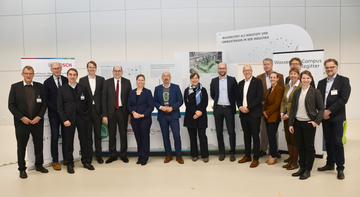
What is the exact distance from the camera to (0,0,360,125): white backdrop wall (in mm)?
7879

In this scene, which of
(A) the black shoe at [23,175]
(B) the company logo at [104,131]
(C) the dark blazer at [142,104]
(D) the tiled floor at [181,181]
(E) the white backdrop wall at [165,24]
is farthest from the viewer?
(E) the white backdrop wall at [165,24]

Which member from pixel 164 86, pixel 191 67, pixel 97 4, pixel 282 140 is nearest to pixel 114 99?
pixel 164 86

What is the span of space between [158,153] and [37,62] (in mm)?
2699

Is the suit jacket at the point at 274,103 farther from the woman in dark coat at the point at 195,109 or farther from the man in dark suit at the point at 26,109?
the man in dark suit at the point at 26,109

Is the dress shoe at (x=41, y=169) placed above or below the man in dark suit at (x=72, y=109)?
below

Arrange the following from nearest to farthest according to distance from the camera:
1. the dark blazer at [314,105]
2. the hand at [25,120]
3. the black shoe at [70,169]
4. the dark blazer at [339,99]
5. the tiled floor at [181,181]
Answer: the tiled floor at [181,181] → the dark blazer at [314,105] → the dark blazer at [339,99] → the hand at [25,120] → the black shoe at [70,169]

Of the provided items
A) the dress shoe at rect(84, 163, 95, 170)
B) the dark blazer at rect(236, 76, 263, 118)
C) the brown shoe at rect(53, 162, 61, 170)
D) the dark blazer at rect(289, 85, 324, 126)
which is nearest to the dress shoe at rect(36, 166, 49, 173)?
the brown shoe at rect(53, 162, 61, 170)

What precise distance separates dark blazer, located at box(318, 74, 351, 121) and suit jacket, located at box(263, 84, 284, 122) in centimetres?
65

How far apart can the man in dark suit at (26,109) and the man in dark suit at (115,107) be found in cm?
97

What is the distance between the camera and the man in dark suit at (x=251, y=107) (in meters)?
3.70

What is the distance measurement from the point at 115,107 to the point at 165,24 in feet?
15.9

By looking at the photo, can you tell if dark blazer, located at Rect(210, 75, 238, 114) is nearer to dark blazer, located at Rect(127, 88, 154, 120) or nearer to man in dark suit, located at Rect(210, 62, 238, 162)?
man in dark suit, located at Rect(210, 62, 238, 162)

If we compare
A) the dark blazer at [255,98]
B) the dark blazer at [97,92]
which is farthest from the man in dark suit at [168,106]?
the dark blazer at [255,98]

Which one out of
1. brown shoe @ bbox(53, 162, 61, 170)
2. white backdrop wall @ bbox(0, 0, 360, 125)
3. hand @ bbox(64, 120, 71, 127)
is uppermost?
white backdrop wall @ bbox(0, 0, 360, 125)
